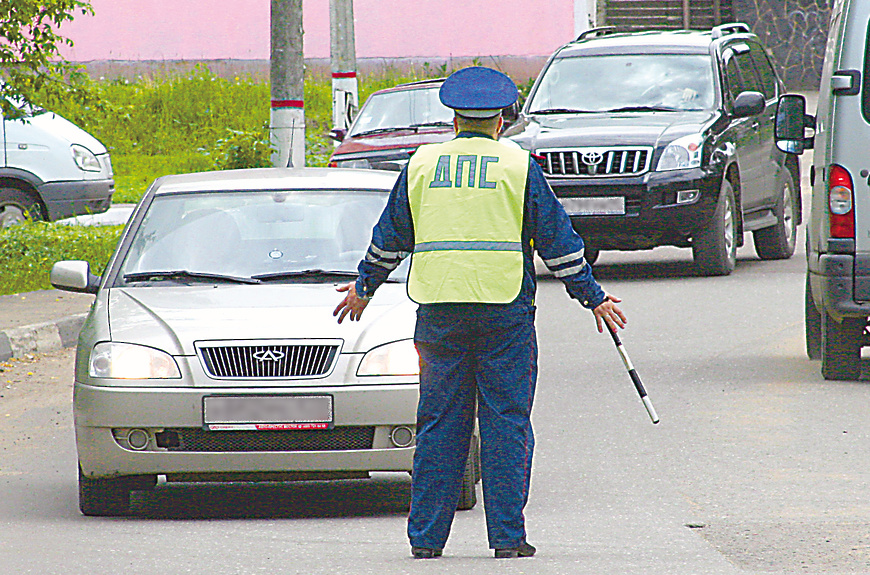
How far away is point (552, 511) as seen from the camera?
6273 mm

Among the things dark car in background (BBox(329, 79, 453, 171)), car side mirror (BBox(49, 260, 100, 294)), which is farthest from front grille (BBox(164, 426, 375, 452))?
dark car in background (BBox(329, 79, 453, 171))

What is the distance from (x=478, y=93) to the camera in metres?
5.08

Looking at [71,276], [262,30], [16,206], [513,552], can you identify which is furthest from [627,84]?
[262,30]

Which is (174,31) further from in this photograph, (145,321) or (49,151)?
(145,321)

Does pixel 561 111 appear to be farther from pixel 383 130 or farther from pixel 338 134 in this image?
pixel 338 134

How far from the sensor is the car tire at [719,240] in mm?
14023

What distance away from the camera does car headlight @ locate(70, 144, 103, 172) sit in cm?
1755

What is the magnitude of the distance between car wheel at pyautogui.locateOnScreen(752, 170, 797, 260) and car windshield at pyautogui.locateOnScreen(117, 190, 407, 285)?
913 centimetres

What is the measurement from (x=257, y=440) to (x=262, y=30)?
27.2 m

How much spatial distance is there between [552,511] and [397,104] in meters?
14.7

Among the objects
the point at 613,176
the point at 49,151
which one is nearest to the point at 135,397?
the point at 613,176

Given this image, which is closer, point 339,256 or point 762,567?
point 762,567

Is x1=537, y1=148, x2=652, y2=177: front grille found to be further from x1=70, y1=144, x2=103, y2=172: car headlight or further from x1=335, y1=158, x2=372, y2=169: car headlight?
x1=70, y1=144, x2=103, y2=172: car headlight

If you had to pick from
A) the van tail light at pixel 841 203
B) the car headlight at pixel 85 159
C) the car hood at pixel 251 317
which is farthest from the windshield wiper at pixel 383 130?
the car hood at pixel 251 317
